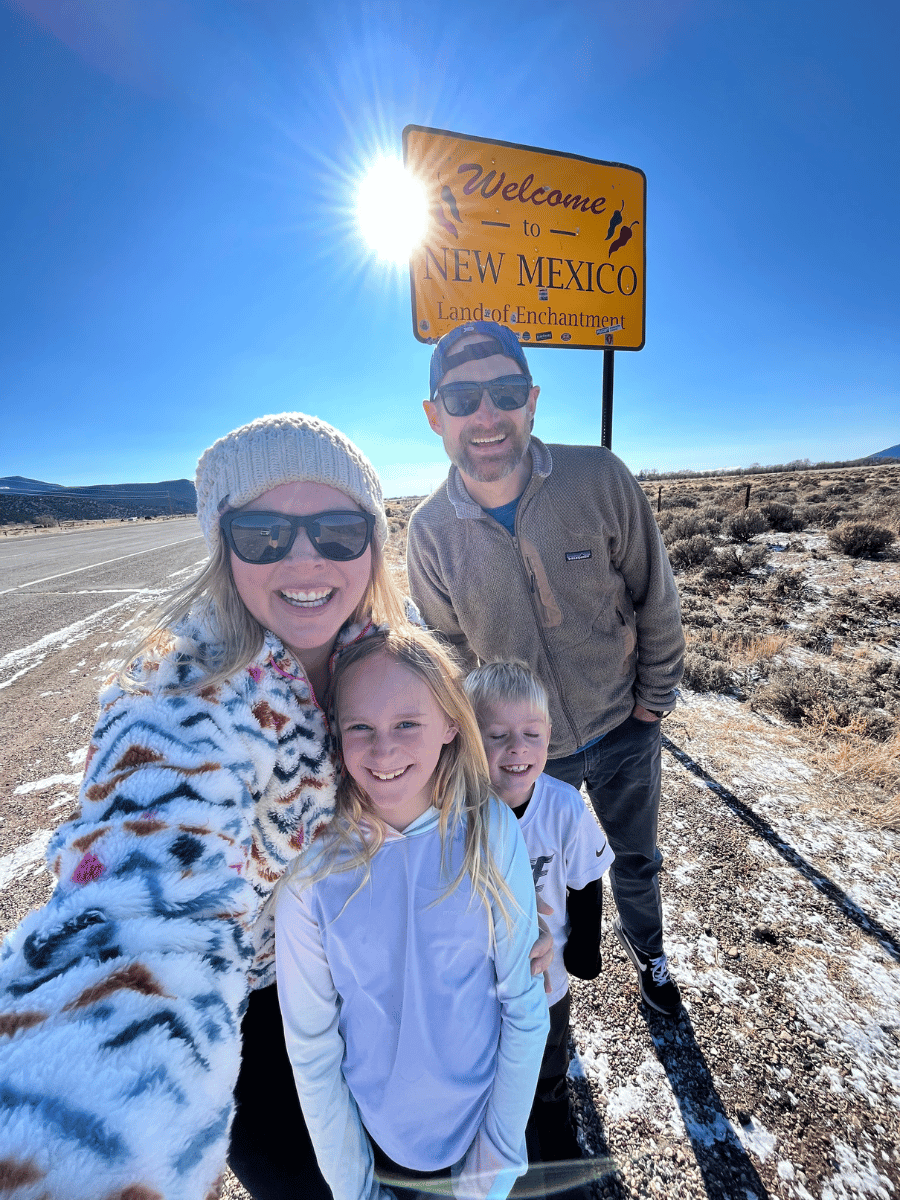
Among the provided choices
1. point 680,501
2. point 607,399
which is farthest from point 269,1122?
point 680,501

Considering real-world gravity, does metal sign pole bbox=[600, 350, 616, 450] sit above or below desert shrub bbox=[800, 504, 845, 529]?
above

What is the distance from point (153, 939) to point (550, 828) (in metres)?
1.18

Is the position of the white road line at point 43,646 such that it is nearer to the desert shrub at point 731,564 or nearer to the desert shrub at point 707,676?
the desert shrub at point 707,676

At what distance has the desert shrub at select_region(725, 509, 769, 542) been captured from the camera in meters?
11.4

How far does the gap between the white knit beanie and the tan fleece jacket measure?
83cm

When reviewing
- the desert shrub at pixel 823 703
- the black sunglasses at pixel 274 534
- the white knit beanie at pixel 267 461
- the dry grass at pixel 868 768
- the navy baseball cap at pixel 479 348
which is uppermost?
the navy baseball cap at pixel 479 348

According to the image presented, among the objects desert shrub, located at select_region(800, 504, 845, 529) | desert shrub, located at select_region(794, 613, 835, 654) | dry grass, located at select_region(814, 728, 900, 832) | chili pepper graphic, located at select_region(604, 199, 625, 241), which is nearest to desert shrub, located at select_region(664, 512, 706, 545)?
desert shrub, located at select_region(800, 504, 845, 529)

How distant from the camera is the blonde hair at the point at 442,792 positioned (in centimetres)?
118

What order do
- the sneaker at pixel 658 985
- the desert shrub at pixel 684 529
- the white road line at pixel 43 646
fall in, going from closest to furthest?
the sneaker at pixel 658 985
the white road line at pixel 43 646
the desert shrub at pixel 684 529

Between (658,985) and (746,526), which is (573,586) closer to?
(658,985)

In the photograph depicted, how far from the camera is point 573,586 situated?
1938mm

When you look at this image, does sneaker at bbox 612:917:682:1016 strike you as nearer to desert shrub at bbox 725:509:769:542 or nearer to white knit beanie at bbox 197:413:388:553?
white knit beanie at bbox 197:413:388:553

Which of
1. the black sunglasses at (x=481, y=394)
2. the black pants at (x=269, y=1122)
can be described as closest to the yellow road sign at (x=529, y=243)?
the black sunglasses at (x=481, y=394)

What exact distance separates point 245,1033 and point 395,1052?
391 mm
